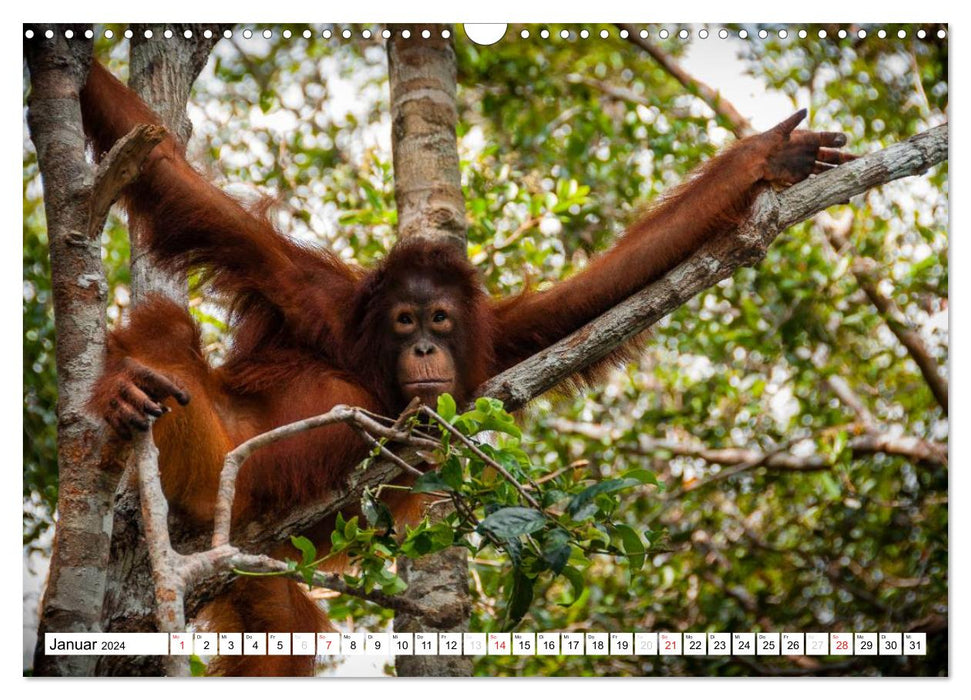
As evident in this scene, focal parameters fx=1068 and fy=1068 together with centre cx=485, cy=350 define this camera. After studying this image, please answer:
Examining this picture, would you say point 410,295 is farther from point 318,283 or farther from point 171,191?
point 171,191

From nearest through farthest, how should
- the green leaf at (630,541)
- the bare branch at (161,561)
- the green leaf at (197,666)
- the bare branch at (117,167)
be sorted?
the bare branch at (161,561) → the green leaf at (630,541) → the bare branch at (117,167) → the green leaf at (197,666)

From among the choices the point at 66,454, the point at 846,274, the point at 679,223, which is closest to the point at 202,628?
the point at 66,454

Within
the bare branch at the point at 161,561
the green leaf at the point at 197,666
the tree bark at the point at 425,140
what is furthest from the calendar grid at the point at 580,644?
the tree bark at the point at 425,140

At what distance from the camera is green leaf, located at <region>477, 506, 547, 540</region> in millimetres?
2734

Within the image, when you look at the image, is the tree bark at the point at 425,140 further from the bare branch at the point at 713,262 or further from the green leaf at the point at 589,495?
the green leaf at the point at 589,495

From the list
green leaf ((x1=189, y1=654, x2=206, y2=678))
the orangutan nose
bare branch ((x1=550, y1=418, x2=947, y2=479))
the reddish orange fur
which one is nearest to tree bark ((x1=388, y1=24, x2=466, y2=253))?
the reddish orange fur

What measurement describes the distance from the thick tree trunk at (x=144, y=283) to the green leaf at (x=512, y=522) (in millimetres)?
1423

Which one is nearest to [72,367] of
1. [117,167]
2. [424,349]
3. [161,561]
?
[117,167]

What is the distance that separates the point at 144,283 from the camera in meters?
4.56

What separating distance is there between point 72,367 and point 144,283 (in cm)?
123

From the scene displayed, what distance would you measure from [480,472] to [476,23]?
182 cm

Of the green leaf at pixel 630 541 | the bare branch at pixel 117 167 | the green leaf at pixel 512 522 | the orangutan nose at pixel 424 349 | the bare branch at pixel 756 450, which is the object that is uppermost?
the bare branch at pixel 117 167

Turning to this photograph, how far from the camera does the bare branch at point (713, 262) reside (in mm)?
A: 3811

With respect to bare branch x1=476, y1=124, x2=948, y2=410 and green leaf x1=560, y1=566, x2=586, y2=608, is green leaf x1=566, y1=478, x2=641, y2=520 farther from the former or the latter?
bare branch x1=476, y1=124, x2=948, y2=410
